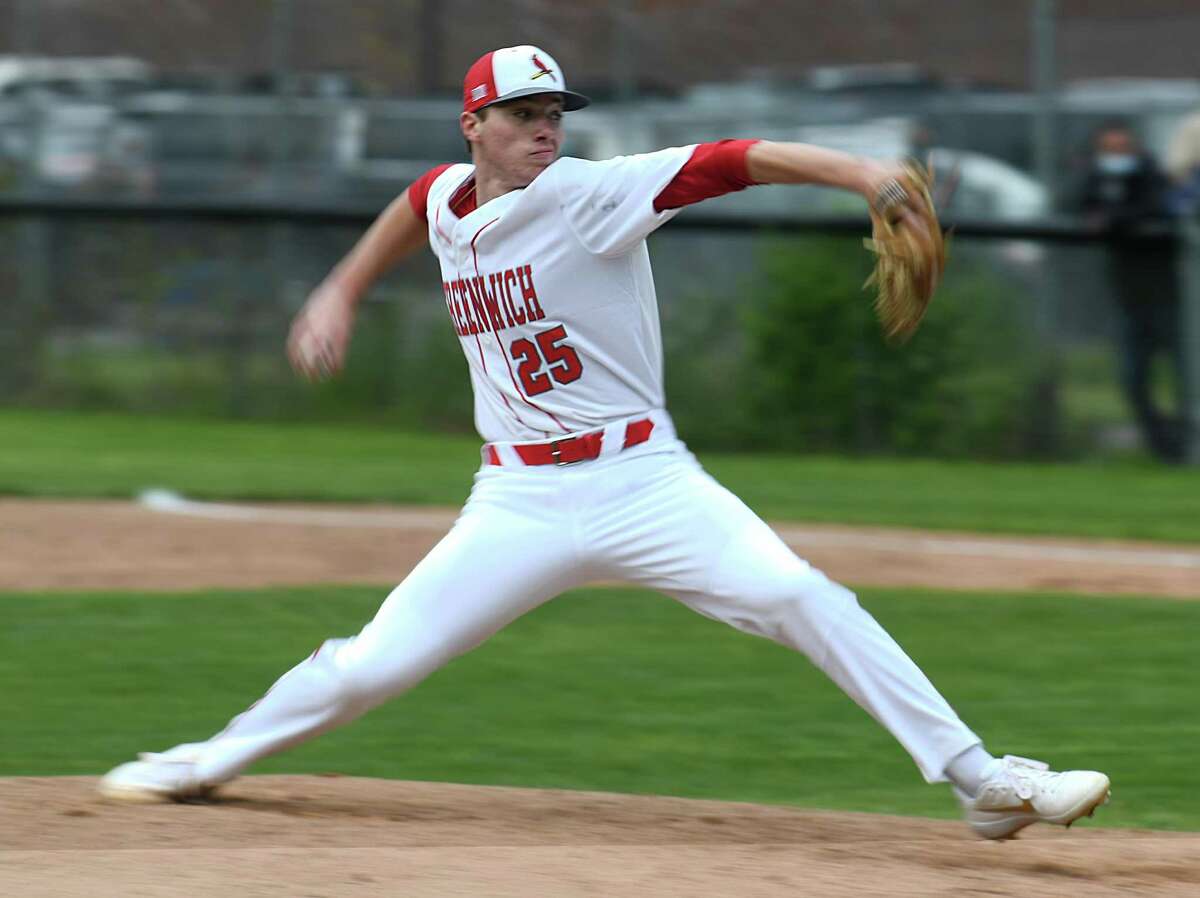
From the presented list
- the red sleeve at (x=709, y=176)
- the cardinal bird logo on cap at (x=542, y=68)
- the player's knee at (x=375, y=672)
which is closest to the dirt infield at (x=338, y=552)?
the player's knee at (x=375, y=672)

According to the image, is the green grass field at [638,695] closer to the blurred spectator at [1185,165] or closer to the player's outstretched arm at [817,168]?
the player's outstretched arm at [817,168]

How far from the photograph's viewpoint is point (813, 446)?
14.8m

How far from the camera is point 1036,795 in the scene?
476 cm

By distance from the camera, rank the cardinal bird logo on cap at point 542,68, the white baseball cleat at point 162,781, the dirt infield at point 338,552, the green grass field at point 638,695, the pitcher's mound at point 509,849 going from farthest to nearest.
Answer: the dirt infield at point 338,552
the green grass field at point 638,695
the white baseball cleat at point 162,781
the cardinal bird logo on cap at point 542,68
the pitcher's mound at point 509,849

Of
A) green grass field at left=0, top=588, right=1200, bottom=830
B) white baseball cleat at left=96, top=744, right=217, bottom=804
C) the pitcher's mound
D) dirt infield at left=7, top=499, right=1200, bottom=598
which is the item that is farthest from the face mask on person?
white baseball cleat at left=96, top=744, right=217, bottom=804

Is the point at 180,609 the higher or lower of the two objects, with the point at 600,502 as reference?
lower

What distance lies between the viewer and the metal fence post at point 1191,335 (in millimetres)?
13906

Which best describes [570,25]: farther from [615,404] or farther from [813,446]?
[615,404]

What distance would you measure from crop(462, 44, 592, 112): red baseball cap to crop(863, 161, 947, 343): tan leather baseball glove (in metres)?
0.93

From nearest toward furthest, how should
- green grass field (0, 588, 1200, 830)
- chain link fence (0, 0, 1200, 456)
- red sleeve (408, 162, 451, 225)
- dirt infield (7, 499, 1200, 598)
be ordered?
1. red sleeve (408, 162, 451, 225)
2. green grass field (0, 588, 1200, 830)
3. dirt infield (7, 499, 1200, 598)
4. chain link fence (0, 0, 1200, 456)

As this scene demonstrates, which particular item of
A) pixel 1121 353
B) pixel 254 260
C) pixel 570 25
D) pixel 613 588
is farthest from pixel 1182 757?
pixel 570 25

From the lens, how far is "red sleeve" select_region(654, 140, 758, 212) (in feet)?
15.6

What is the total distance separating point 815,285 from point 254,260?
481cm

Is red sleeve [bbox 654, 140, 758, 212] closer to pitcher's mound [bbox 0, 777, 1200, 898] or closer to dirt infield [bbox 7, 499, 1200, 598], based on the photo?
pitcher's mound [bbox 0, 777, 1200, 898]
